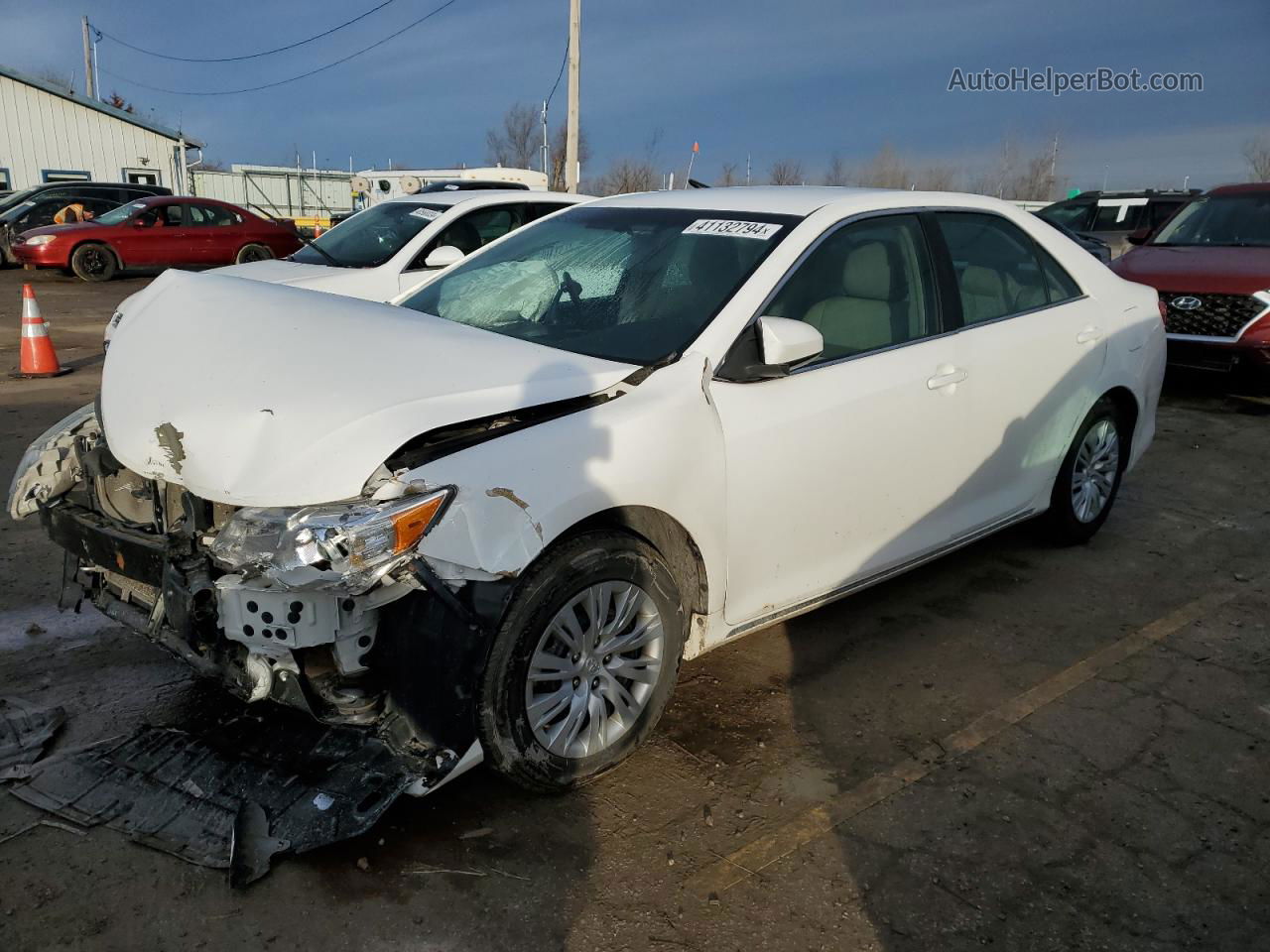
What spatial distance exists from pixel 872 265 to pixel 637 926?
2.48 meters

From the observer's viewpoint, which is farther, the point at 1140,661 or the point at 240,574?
the point at 1140,661

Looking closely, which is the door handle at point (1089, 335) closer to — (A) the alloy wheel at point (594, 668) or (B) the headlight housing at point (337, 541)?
(A) the alloy wheel at point (594, 668)

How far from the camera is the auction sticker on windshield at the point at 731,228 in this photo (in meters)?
3.57

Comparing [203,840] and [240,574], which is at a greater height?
[240,574]

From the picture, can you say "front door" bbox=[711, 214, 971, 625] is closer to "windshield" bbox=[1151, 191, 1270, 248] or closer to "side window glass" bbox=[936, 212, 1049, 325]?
"side window glass" bbox=[936, 212, 1049, 325]

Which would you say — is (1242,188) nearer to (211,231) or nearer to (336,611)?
(336,611)

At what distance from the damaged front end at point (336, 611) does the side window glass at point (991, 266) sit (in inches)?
100

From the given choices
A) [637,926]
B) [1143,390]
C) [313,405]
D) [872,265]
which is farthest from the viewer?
[1143,390]

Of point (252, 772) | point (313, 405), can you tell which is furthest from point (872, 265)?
point (252, 772)

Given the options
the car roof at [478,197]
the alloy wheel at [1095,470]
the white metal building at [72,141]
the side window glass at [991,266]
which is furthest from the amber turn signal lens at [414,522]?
the white metal building at [72,141]

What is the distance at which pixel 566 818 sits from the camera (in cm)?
288

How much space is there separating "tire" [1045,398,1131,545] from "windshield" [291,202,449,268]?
18.7 feet

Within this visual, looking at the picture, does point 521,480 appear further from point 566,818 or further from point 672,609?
point 566,818

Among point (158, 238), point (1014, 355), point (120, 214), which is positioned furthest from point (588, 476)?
point (120, 214)
